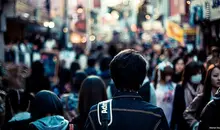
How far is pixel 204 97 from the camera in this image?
631cm

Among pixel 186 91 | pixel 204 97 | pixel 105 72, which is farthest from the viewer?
pixel 105 72

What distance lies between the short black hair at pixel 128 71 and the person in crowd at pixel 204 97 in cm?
254

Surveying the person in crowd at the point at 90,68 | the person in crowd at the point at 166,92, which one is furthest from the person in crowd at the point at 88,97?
the person in crowd at the point at 90,68

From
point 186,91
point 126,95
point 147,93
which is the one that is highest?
point 126,95

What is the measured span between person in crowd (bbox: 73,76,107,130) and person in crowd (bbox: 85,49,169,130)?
2538 millimetres

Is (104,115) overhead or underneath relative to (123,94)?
underneath

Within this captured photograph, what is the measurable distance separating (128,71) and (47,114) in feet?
4.76

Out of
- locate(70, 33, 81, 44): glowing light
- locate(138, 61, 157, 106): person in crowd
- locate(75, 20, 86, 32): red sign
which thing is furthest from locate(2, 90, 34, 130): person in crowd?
locate(70, 33, 81, 44): glowing light

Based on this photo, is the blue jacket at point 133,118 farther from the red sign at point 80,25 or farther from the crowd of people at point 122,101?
the red sign at point 80,25

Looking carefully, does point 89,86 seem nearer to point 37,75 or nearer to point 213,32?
point 37,75

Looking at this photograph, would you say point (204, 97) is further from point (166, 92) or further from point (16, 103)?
point (16, 103)

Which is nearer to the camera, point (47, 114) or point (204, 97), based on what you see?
point (47, 114)

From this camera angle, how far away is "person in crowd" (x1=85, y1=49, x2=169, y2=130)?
376cm

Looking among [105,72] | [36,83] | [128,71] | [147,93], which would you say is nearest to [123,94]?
[128,71]
